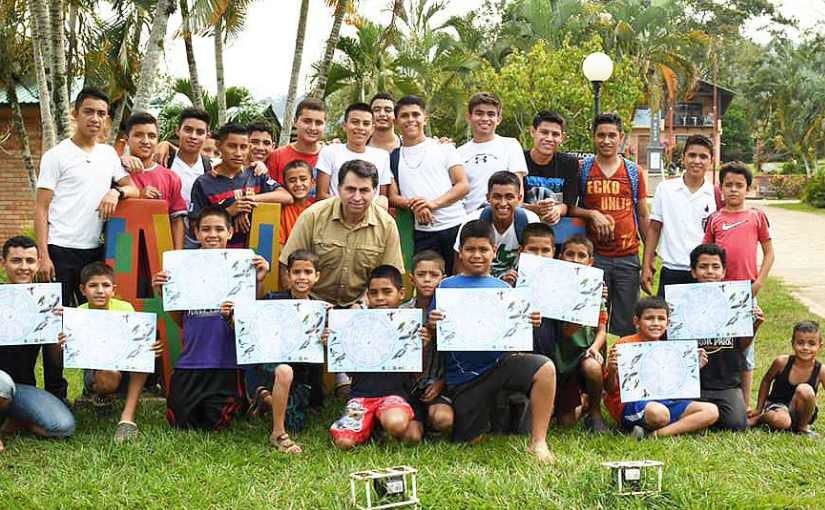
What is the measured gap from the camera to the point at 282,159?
6.79 m

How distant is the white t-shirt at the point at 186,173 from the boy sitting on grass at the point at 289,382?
113 centimetres

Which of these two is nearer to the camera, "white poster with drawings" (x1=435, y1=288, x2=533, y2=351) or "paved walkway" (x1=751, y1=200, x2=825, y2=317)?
"white poster with drawings" (x1=435, y1=288, x2=533, y2=351)

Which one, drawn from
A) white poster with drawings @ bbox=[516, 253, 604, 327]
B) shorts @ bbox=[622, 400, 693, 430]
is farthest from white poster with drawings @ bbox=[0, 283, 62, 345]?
shorts @ bbox=[622, 400, 693, 430]

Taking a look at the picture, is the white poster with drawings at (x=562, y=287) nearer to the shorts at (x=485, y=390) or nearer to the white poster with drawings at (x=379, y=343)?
the shorts at (x=485, y=390)

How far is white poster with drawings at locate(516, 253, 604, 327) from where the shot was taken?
5.73m

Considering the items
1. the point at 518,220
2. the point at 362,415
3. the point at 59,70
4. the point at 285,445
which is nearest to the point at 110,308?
the point at 285,445

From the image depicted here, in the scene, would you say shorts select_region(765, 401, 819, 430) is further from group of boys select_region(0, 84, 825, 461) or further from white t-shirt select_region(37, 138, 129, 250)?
white t-shirt select_region(37, 138, 129, 250)

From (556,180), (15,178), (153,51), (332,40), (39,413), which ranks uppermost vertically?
(332,40)

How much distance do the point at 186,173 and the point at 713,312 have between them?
147 inches

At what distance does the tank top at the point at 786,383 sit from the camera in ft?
19.8

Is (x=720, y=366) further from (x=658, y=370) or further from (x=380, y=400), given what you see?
(x=380, y=400)

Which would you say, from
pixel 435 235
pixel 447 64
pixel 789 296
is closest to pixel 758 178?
pixel 447 64

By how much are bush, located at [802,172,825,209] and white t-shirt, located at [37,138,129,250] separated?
3551cm

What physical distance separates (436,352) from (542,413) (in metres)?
0.84
